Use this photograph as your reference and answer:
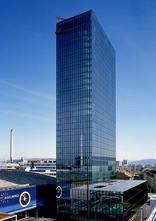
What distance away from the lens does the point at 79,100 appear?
13662 cm

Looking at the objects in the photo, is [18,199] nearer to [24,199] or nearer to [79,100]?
[24,199]

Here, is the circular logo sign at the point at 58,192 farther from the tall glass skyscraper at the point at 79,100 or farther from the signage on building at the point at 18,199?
the signage on building at the point at 18,199

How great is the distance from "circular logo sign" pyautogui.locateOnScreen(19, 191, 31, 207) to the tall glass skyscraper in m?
23.5

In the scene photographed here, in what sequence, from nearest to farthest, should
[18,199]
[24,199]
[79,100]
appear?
[18,199]
[24,199]
[79,100]

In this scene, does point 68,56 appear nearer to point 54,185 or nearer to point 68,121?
point 68,121

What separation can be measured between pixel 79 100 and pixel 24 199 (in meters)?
53.2

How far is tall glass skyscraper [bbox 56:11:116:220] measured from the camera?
133 meters

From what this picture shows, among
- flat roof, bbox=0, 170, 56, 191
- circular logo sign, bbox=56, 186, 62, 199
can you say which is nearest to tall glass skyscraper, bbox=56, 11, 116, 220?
circular logo sign, bbox=56, 186, 62, 199

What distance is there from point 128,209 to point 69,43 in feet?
267

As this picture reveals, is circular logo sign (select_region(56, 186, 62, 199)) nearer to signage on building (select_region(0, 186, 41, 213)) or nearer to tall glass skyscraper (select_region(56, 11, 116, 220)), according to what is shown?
tall glass skyscraper (select_region(56, 11, 116, 220))

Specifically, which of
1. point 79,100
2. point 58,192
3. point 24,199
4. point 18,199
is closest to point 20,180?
point 24,199

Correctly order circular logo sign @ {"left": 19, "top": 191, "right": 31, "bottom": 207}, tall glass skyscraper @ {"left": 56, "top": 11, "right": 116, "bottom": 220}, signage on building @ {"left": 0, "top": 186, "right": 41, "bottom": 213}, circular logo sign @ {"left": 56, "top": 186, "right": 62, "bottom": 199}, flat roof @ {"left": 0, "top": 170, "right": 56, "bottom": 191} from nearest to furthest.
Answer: signage on building @ {"left": 0, "top": 186, "right": 41, "bottom": 213}, circular logo sign @ {"left": 19, "top": 191, "right": 31, "bottom": 207}, flat roof @ {"left": 0, "top": 170, "right": 56, "bottom": 191}, circular logo sign @ {"left": 56, "top": 186, "right": 62, "bottom": 199}, tall glass skyscraper @ {"left": 56, "top": 11, "right": 116, "bottom": 220}

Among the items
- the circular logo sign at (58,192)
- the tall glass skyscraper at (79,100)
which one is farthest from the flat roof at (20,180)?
the tall glass skyscraper at (79,100)

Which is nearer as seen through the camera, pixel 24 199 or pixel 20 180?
pixel 24 199
